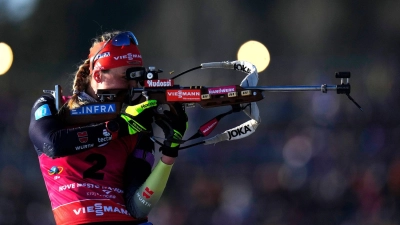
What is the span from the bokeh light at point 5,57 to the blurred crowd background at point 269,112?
17 centimetres

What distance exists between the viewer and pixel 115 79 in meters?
4.29

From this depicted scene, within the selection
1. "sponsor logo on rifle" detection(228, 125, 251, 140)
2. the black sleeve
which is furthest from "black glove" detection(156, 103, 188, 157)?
"sponsor logo on rifle" detection(228, 125, 251, 140)

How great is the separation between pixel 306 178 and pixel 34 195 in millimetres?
4260

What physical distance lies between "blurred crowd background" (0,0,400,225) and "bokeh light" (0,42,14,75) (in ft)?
0.57

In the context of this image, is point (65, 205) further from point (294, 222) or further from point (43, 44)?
point (43, 44)

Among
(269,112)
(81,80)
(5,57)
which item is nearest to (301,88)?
(81,80)

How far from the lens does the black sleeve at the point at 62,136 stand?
12.8 ft

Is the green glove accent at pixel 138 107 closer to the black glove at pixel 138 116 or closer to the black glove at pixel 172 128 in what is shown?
the black glove at pixel 138 116

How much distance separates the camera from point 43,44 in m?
17.0

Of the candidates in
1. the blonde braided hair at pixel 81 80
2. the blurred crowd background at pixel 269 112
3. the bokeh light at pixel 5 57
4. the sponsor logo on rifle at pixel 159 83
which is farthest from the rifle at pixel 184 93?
the bokeh light at pixel 5 57

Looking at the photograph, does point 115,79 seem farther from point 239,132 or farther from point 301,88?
point 301,88

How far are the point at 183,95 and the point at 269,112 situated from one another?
734cm

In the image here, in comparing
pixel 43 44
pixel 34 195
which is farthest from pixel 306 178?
pixel 43 44

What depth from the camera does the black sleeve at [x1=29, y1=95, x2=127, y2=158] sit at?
3891 millimetres
